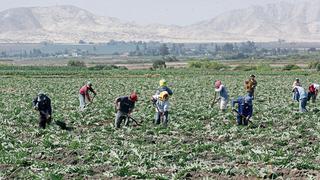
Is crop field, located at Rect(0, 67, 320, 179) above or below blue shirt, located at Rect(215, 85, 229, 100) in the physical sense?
below

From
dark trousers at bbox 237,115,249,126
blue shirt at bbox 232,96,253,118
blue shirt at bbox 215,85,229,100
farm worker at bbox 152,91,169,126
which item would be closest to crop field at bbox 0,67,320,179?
dark trousers at bbox 237,115,249,126

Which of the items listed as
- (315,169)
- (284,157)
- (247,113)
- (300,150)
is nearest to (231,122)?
(247,113)

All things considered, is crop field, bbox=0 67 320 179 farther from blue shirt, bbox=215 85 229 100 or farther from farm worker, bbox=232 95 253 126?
blue shirt, bbox=215 85 229 100

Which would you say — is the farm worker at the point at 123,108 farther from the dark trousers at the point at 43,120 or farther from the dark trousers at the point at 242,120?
the dark trousers at the point at 242,120

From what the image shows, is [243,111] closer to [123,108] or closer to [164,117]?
[164,117]

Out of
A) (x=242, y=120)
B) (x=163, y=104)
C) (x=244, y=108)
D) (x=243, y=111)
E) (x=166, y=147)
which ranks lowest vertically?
(x=242, y=120)

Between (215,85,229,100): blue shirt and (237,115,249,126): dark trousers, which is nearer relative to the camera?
(237,115,249,126): dark trousers

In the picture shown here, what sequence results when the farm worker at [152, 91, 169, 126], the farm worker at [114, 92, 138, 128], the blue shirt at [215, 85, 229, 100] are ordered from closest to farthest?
the farm worker at [114, 92, 138, 128]
the farm worker at [152, 91, 169, 126]
the blue shirt at [215, 85, 229, 100]

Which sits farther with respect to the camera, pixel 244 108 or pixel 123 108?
pixel 244 108

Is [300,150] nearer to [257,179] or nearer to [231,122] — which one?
[257,179]

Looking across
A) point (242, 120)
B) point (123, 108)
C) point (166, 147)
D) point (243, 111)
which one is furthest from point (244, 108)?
point (166, 147)

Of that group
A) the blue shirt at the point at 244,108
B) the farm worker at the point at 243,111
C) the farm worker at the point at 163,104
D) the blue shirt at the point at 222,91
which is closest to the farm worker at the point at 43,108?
the farm worker at the point at 163,104

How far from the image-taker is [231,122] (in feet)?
76.7

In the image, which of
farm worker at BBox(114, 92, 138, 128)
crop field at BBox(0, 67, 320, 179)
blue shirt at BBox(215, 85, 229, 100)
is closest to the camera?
crop field at BBox(0, 67, 320, 179)
